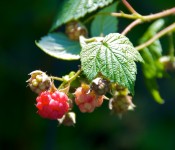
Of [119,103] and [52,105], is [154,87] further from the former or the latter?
[52,105]

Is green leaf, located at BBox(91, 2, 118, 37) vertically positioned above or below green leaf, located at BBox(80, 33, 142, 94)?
below

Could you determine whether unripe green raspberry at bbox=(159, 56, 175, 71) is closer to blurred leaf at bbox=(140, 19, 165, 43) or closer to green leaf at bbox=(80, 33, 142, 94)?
blurred leaf at bbox=(140, 19, 165, 43)

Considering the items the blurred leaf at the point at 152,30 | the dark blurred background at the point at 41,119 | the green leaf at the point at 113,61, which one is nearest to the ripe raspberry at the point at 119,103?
the green leaf at the point at 113,61

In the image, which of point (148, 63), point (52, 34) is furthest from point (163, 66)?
point (52, 34)

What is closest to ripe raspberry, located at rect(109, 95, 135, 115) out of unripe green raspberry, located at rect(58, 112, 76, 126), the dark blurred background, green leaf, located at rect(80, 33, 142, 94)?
unripe green raspberry, located at rect(58, 112, 76, 126)

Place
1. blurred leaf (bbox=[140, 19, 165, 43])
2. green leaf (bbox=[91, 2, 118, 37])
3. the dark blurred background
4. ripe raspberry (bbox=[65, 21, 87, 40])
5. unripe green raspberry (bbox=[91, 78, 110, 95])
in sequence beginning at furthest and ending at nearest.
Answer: the dark blurred background < blurred leaf (bbox=[140, 19, 165, 43]) < green leaf (bbox=[91, 2, 118, 37]) < ripe raspberry (bbox=[65, 21, 87, 40]) < unripe green raspberry (bbox=[91, 78, 110, 95])
